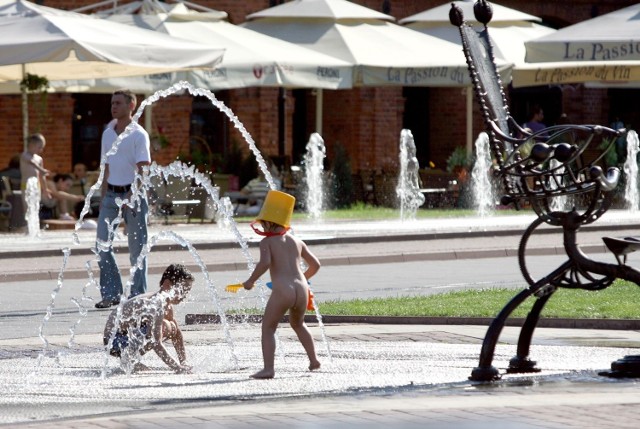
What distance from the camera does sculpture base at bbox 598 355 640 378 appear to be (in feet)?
30.6

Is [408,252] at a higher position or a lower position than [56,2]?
lower

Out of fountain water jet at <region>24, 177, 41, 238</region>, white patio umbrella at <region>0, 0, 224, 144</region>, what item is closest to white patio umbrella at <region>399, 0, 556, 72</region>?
white patio umbrella at <region>0, 0, 224, 144</region>

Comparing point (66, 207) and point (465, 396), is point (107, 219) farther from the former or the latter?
point (66, 207)

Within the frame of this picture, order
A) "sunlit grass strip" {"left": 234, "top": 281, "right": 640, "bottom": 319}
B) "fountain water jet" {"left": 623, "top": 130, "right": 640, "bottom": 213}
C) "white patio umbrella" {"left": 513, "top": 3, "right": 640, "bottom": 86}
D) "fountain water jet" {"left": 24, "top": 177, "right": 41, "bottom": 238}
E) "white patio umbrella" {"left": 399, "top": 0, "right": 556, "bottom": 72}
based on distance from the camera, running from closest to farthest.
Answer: "sunlit grass strip" {"left": 234, "top": 281, "right": 640, "bottom": 319}
"fountain water jet" {"left": 24, "top": 177, "right": 41, "bottom": 238}
"white patio umbrella" {"left": 513, "top": 3, "right": 640, "bottom": 86}
"fountain water jet" {"left": 623, "top": 130, "right": 640, "bottom": 213}
"white patio umbrella" {"left": 399, "top": 0, "right": 556, "bottom": 72}

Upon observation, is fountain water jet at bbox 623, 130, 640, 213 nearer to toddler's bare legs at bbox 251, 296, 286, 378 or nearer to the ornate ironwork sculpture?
the ornate ironwork sculpture

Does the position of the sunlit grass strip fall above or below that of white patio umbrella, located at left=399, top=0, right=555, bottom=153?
below

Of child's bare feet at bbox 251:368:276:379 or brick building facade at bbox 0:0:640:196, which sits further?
brick building facade at bbox 0:0:640:196

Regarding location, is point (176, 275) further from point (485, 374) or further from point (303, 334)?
point (485, 374)

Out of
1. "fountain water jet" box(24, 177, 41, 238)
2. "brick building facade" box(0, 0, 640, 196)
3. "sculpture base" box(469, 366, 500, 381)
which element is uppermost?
"brick building facade" box(0, 0, 640, 196)

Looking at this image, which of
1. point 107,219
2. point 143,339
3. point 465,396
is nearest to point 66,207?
point 107,219

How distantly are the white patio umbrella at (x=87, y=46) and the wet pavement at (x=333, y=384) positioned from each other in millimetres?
7174

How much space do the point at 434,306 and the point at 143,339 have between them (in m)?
3.68

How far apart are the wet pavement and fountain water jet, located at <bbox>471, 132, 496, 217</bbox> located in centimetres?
1538

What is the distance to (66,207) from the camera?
24578 millimetres
